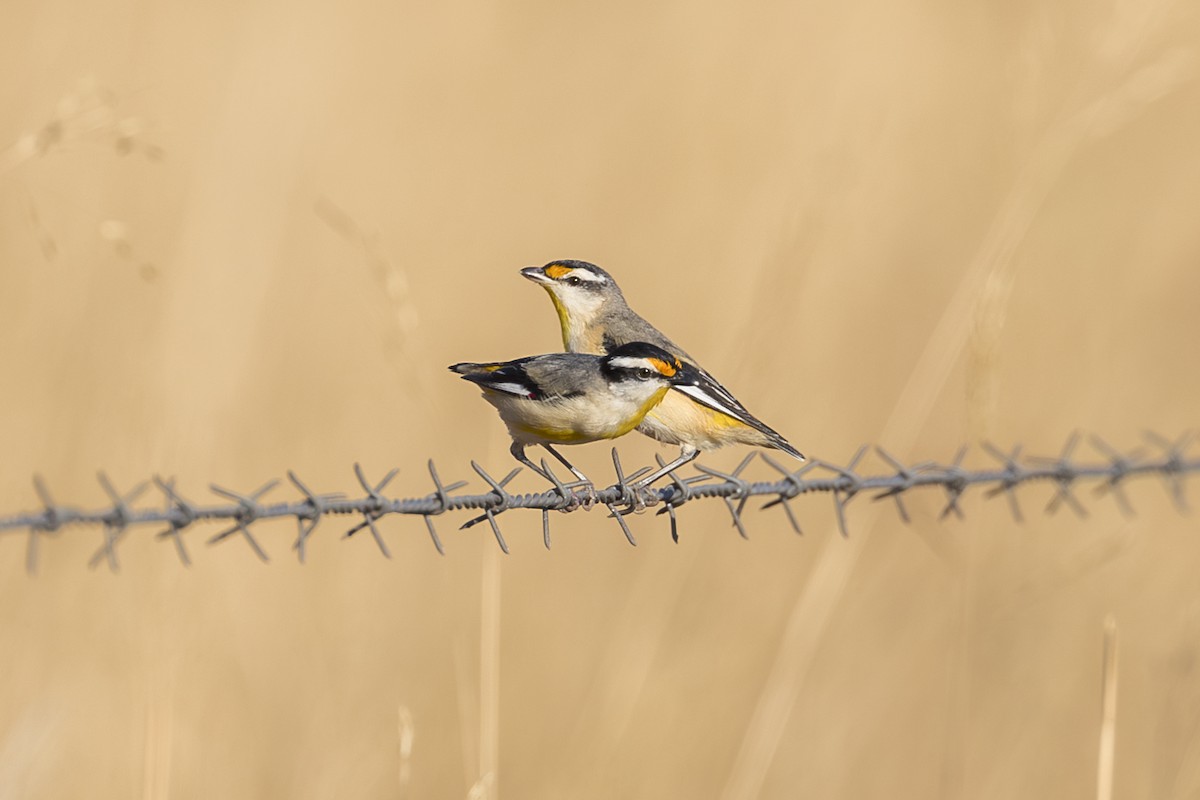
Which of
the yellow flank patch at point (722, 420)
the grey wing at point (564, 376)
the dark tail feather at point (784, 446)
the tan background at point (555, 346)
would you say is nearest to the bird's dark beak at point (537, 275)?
the tan background at point (555, 346)

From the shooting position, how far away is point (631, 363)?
4.98 metres

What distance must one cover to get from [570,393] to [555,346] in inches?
186

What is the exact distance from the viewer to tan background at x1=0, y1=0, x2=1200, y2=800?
618 centimetres

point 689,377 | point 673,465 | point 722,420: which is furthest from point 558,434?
point 722,420

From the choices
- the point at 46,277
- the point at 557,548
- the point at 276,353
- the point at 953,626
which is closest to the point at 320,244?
the point at 276,353

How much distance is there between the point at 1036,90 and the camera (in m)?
6.39

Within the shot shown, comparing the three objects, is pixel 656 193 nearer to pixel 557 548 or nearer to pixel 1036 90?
pixel 557 548

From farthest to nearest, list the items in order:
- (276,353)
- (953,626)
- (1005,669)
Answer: (276,353) < (953,626) < (1005,669)

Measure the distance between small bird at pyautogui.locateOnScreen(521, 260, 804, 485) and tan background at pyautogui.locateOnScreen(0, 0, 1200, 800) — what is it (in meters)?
0.26

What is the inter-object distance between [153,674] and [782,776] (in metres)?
3.54

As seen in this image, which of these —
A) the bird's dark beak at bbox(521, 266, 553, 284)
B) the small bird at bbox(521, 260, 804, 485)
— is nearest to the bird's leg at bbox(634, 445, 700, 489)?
the small bird at bbox(521, 260, 804, 485)

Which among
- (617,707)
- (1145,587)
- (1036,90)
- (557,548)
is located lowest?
(617,707)

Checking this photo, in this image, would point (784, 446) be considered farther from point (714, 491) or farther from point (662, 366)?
point (714, 491)

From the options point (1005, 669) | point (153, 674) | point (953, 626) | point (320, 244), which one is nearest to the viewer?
point (153, 674)
